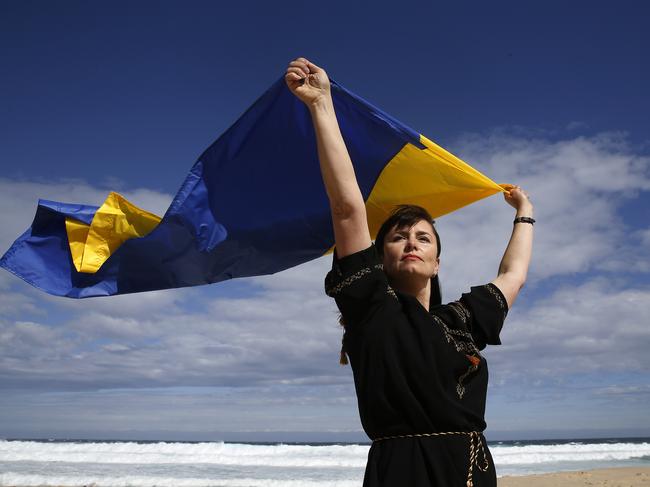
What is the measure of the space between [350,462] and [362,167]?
17462mm

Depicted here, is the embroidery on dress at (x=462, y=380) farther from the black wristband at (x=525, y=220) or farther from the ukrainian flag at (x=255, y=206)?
the ukrainian flag at (x=255, y=206)

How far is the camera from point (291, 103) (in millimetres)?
3729

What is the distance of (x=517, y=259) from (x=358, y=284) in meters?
1.00

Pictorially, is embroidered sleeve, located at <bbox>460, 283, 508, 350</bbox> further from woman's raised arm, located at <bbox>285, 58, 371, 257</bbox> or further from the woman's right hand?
the woman's right hand

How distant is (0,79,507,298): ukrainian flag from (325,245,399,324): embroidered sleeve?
177 centimetres

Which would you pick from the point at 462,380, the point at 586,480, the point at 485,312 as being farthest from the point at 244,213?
the point at 586,480

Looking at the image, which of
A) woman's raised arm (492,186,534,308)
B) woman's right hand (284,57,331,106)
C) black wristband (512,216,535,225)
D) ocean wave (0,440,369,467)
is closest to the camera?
woman's right hand (284,57,331,106)

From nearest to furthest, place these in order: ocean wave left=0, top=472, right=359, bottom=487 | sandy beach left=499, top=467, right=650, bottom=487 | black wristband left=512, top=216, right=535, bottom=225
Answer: black wristband left=512, top=216, right=535, bottom=225, sandy beach left=499, top=467, right=650, bottom=487, ocean wave left=0, top=472, right=359, bottom=487

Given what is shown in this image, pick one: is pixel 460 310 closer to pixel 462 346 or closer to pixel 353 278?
pixel 462 346

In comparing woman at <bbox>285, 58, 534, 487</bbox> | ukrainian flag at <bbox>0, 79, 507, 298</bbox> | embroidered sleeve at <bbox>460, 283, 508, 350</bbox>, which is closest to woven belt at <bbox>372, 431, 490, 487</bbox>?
woman at <bbox>285, 58, 534, 487</bbox>

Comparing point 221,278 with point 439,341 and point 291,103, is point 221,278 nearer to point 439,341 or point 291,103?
point 291,103

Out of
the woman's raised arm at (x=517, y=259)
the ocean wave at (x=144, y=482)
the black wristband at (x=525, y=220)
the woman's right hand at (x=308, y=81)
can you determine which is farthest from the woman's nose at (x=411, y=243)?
the ocean wave at (x=144, y=482)

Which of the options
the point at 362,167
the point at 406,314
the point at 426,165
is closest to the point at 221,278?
the point at 362,167

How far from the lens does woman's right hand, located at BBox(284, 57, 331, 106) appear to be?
6.88 feet
